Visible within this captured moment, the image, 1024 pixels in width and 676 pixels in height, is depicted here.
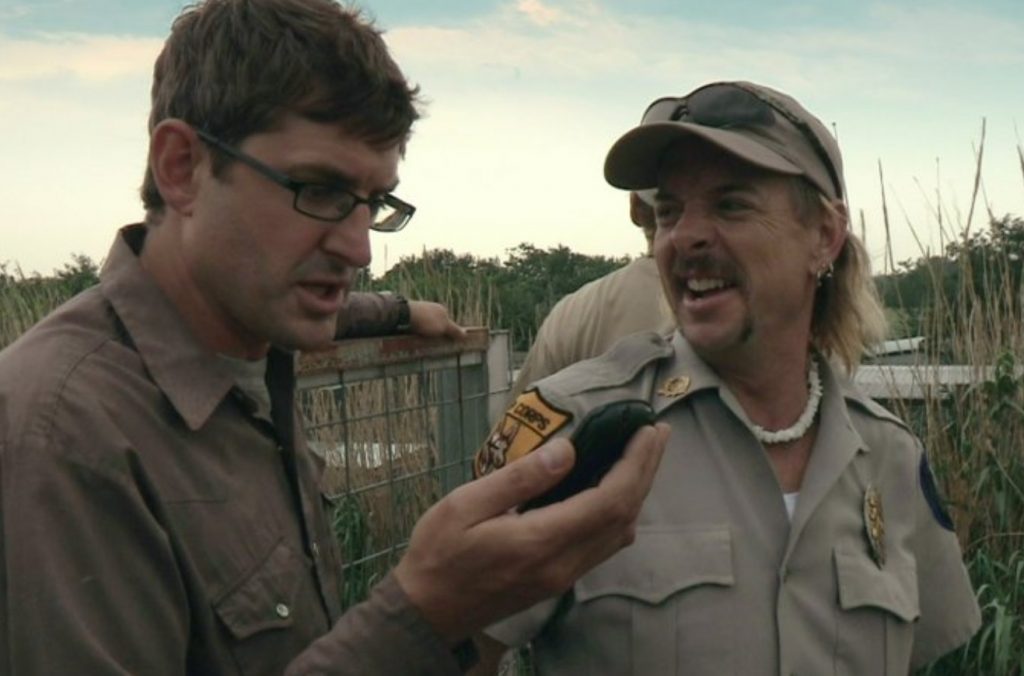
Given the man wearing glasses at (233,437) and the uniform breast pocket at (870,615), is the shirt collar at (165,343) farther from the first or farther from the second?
the uniform breast pocket at (870,615)

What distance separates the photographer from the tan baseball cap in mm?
2482

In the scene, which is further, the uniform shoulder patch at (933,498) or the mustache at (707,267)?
the uniform shoulder patch at (933,498)

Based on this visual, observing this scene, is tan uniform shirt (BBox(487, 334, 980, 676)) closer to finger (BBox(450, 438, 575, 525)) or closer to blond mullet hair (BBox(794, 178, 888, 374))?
blond mullet hair (BBox(794, 178, 888, 374))

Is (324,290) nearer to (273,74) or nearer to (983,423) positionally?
(273,74)

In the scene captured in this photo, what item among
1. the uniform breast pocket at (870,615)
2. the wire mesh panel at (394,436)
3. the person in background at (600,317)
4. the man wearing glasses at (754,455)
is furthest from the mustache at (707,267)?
the person in background at (600,317)

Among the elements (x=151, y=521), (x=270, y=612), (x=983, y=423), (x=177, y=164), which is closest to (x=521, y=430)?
(x=270, y=612)

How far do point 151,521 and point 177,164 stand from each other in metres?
0.51

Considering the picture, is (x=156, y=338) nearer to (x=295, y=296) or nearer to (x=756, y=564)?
(x=295, y=296)

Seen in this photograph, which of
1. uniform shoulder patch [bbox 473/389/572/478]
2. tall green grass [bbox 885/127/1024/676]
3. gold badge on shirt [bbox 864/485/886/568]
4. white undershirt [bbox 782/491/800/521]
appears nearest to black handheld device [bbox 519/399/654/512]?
uniform shoulder patch [bbox 473/389/572/478]

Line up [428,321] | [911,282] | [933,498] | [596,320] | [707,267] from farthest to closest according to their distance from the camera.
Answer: [911,282], [596,320], [428,321], [933,498], [707,267]

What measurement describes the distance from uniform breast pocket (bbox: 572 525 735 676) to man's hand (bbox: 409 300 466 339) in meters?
1.32

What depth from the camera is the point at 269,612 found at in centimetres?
178

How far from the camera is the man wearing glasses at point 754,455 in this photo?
2.27 metres

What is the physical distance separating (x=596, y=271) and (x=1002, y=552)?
10.9 feet
